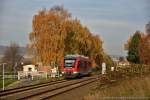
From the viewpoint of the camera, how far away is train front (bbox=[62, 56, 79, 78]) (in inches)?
1973

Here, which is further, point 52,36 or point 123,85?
point 52,36

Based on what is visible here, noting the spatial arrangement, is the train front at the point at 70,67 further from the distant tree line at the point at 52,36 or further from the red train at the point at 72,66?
the distant tree line at the point at 52,36

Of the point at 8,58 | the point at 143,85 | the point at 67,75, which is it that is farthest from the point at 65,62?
the point at 8,58

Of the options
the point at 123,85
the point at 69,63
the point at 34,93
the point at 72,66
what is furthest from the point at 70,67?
the point at 123,85

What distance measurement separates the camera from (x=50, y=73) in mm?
53688

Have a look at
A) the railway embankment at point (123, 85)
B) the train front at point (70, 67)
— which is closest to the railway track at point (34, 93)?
the railway embankment at point (123, 85)

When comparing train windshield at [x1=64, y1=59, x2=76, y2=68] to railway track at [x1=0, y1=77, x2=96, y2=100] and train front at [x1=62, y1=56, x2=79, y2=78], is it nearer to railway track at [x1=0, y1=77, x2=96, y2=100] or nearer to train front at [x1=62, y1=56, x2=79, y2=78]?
train front at [x1=62, y1=56, x2=79, y2=78]

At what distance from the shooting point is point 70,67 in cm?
5038

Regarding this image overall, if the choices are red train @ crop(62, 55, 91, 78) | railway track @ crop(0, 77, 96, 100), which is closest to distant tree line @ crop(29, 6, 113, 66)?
red train @ crop(62, 55, 91, 78)

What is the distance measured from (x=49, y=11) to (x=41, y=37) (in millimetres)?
5402

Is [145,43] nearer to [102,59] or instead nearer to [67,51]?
[67,51]

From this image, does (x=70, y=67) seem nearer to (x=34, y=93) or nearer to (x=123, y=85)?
(x=34, y=93)

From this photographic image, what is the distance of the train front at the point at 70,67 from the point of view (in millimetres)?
50125

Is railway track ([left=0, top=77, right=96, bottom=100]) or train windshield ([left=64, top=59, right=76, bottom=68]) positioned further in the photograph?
train windshield ([left=64, top=59, right=76, bottom=68])
